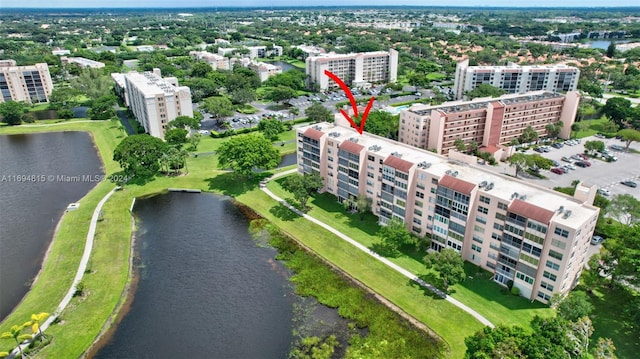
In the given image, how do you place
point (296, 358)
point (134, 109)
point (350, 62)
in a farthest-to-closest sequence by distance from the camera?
point (350, 62), point (134, 109), point (296, 358)

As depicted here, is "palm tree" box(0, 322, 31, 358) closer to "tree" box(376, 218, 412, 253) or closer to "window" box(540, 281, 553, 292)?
"tree" box(376, 218, 412, 253)

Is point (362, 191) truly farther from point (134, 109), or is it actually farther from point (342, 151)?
point (134, 109)

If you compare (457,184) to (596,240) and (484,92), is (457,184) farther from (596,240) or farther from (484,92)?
(484,92)

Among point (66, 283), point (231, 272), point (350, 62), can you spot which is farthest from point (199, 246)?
point (350, 62)

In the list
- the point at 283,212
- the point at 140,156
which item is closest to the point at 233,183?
the point at 283,212

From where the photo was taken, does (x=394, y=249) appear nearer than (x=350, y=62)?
Yes

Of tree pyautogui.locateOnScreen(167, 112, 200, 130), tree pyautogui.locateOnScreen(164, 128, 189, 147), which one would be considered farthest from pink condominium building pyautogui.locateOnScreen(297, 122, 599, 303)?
tree pyautogui.locateOnScreen(167, 112, 200, 130)
